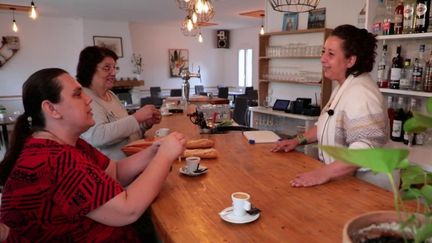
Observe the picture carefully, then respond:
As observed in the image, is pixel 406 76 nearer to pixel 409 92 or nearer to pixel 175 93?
pixel 409 92

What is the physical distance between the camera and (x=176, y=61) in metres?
10.6

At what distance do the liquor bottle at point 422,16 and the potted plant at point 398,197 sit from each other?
200 cm

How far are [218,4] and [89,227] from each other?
601 centimetres

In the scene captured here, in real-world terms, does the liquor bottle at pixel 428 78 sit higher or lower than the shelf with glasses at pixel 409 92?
higher

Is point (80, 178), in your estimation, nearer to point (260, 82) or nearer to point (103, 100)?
Result: point (103, 100)

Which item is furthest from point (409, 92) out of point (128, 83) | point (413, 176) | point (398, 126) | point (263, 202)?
point (128, 83)

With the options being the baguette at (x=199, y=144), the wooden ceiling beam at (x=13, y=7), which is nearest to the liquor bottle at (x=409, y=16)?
the baguette at (x=199, y=144)

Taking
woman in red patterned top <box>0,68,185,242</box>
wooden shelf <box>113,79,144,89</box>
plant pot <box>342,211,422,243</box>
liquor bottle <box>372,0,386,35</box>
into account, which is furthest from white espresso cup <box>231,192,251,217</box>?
wooden shelf <box>113,79,144,89</box>

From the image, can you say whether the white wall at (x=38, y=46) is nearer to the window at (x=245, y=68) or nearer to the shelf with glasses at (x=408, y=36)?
the window at (x=245, y=68)

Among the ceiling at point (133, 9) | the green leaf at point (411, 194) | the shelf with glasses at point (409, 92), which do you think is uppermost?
the ceiling at point (133, 9)

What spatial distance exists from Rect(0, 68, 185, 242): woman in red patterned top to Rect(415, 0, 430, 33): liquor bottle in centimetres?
204

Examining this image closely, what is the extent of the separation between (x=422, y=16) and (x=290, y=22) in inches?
92.8

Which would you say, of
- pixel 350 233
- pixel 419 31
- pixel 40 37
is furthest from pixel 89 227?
pixel 40 37

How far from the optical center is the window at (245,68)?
10.9 metres
